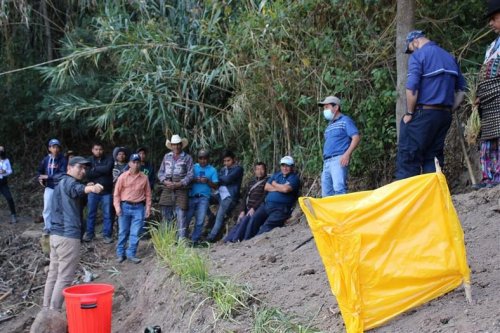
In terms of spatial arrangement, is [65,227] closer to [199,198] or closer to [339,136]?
[199,198]

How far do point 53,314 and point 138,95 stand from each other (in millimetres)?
5368

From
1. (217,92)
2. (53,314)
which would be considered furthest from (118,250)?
(217,92)

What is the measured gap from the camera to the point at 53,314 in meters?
7.01

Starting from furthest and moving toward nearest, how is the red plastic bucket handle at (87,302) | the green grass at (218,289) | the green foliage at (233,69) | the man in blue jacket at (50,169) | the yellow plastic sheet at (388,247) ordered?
1. the man in blue jacket at (50,169)
2. the green foliage at (233,69)
3. the red plastic bucket handle at (87,302)
4. the green grass at (218,289)
5. the yellow plastic sheet at (388,247)

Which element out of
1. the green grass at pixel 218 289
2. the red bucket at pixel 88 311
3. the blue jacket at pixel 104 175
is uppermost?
the blue jacket at pixel 104 175

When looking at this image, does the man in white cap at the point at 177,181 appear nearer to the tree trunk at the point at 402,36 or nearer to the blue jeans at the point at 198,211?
the blue jeans at the point at 198,211

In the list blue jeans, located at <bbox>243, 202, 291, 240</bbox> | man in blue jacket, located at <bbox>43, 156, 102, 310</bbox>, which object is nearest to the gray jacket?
man in blue jacket, located at <bbox>43, 156, 102, 310</bbox>

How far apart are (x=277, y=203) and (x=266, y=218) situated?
1.06 ft

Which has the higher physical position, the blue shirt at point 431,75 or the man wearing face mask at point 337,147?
the blue shirt at point 431,75

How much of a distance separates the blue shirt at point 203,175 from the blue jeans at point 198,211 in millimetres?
96

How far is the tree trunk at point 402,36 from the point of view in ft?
22.7

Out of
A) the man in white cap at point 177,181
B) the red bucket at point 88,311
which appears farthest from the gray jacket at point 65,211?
the man in white cap at point 177,181

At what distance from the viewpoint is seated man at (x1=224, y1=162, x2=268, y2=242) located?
9.27m

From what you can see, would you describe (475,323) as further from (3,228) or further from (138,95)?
(3,228)
